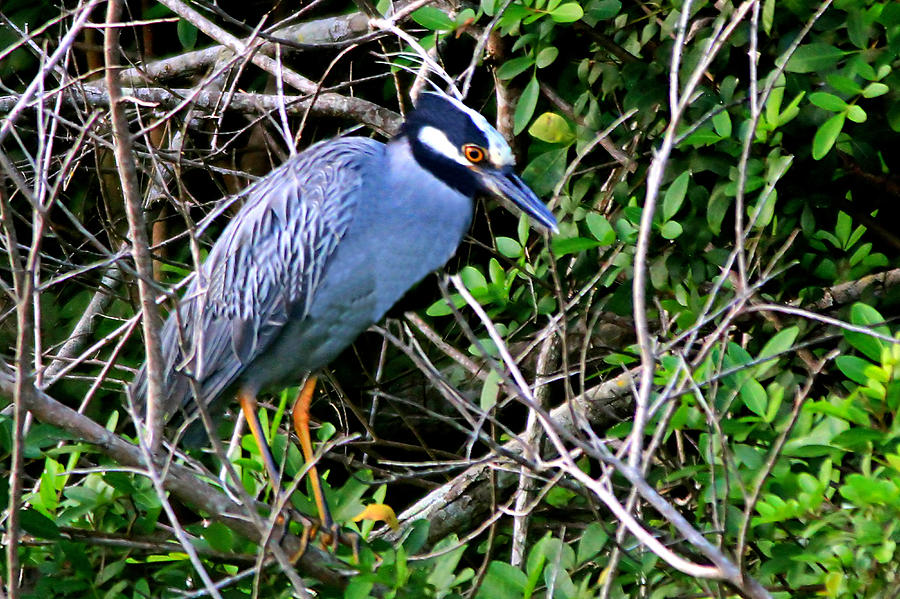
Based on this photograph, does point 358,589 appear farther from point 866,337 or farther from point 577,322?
point 577,322

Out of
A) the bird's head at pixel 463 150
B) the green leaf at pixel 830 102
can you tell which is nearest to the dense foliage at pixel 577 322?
the green leaf at pixel 830 102

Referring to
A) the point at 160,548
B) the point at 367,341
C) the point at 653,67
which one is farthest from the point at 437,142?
the point at 367,341

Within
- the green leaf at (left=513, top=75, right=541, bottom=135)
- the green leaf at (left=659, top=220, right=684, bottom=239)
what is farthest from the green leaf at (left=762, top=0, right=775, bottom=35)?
the green leaf at (left=513, top=75, right=541, bottom=135)

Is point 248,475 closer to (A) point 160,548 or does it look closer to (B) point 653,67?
(A) point 160,548

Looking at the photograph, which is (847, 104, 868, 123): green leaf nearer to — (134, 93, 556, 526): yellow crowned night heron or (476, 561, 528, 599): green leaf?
(134, 93, 556, 526): yellow crowned night heron

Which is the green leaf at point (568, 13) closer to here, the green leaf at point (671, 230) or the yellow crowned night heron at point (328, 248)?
the yellow crowned night heron at point (328, 248)

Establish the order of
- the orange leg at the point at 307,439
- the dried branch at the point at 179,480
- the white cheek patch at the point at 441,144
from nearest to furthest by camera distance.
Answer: the dried branch at the point at 179,480, the orange leg at the point at 307,439, the white cheek patch at the point at 441,144

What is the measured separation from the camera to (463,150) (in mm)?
2836

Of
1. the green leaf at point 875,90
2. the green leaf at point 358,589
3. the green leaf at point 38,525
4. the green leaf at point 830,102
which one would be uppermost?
the green leaf at point 875,90

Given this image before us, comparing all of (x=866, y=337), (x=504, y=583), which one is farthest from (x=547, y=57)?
(x=504, y=583)

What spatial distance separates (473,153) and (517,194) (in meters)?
0.19

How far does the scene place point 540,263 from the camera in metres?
3.08

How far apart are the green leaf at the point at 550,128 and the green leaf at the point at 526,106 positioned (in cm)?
3

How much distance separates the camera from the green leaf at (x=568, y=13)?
273 centimetres
